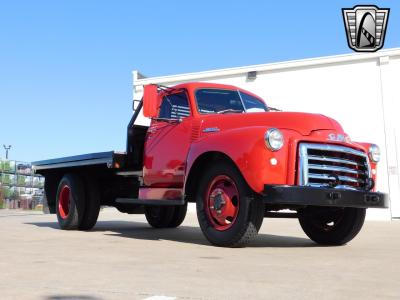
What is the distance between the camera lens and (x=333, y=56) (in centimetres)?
2005

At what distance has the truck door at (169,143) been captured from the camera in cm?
728

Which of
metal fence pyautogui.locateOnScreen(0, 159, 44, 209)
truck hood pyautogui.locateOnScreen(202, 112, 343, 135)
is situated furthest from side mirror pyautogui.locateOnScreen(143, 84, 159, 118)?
metal fence pyautogui.locateOnScreen(0, 159, 44, 209)

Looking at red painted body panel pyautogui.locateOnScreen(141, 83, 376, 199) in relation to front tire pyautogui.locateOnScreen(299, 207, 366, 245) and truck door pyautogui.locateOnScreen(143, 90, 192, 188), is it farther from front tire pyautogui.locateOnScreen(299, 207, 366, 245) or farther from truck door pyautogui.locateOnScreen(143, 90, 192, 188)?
front tire pyautogui.locateOnScreen(299, 207, 366, 245)

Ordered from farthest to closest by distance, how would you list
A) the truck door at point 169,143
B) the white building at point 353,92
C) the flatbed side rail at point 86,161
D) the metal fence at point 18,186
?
the metal fence at point 18,186 → the white building at point 353,92 → the flatbed side rail at point 86,161 → the truck door at point 169,143

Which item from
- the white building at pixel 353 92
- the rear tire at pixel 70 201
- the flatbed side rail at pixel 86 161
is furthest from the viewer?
the white building at pixel 353 92

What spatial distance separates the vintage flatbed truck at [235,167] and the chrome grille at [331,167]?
0.5 inches

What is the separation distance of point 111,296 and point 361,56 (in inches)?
710

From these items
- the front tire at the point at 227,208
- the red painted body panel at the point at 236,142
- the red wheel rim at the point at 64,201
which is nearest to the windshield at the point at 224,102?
the red painted body panel at the point at 236,142

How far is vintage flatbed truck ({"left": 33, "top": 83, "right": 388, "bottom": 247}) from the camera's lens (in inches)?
230

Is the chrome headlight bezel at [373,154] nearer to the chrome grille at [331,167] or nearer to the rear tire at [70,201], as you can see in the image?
the chrome grille at [331,167]

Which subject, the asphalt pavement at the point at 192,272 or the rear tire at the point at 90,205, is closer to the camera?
the asphalt pavement at the point at 192,272

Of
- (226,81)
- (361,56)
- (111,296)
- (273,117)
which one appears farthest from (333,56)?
(111,296)

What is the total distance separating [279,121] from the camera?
6.49 m

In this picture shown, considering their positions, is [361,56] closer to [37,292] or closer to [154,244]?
[154,244]
